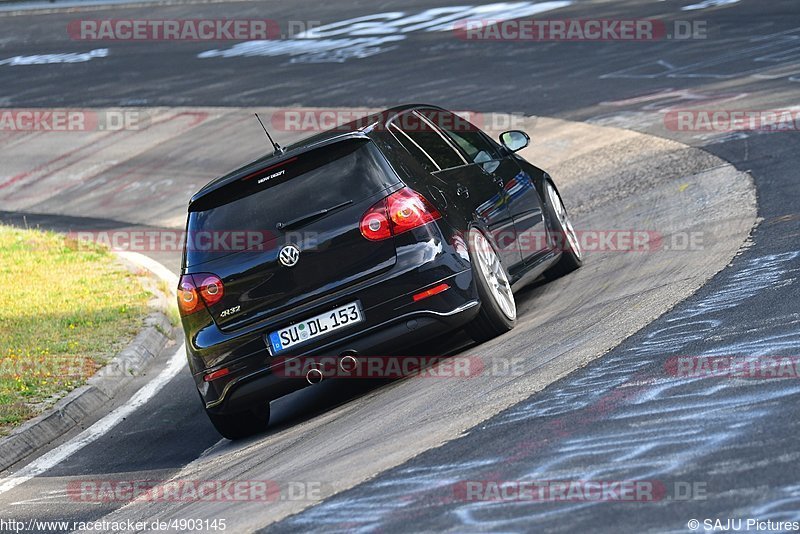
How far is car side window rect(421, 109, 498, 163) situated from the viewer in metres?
9.47

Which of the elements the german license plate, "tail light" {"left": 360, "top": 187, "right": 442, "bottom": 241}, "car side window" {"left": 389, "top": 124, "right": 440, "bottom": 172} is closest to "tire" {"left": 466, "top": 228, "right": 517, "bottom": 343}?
"tail light" {"left": 360, "top": 187, "right": 442, "bottom": 241}

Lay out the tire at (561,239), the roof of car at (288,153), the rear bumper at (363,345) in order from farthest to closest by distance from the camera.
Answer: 1. the tire at (561,239)
2. the roof of car at (288,153)
3. the rear bumper at (363,345)

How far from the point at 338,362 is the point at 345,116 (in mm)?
13845

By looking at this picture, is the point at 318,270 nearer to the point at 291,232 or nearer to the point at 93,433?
the point at 291,232

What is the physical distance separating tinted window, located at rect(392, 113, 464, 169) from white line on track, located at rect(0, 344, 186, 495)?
113 inches

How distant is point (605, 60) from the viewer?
21500 mm

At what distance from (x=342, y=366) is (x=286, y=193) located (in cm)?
107

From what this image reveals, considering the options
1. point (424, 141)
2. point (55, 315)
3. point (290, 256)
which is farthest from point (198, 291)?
point (55, 315)

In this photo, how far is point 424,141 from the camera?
29.4 ft

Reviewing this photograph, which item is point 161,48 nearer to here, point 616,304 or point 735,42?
point 735,42

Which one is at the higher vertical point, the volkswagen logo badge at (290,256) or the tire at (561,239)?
the volkswagen logo badge at (290,256)

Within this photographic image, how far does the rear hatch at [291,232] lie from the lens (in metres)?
7.78

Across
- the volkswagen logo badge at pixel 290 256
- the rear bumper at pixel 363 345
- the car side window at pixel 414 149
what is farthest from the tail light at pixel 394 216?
the car side window at pixel 414 149

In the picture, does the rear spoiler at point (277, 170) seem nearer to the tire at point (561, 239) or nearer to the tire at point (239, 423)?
the tire at point (239, 423)
